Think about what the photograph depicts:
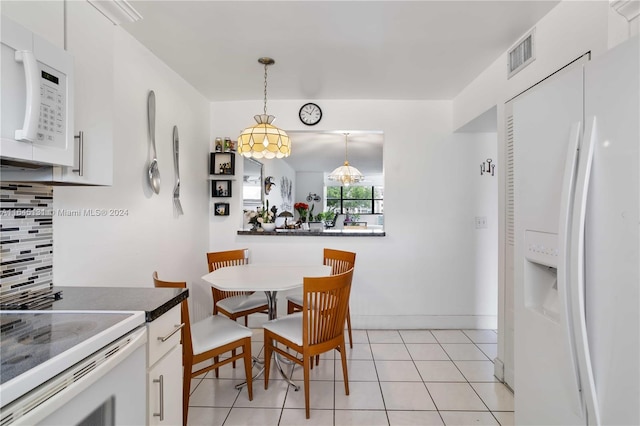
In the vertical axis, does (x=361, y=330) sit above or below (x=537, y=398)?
below

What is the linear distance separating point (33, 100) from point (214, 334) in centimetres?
152

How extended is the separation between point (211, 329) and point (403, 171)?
237cm

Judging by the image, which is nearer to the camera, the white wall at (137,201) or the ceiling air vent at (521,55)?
the white wall at (137,201)

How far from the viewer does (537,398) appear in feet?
3.78

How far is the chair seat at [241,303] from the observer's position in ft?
8.16

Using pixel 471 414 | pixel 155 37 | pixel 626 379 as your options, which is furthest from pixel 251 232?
pixel 626 379

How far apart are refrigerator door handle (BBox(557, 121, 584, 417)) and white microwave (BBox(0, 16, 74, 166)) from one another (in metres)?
1.61

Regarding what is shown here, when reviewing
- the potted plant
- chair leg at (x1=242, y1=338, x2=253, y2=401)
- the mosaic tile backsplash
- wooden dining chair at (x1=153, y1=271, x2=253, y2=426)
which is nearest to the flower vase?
the potted plant

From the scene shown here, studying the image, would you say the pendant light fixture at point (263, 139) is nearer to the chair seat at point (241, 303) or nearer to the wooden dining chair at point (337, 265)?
the wooden dining chair at point (337, 265)

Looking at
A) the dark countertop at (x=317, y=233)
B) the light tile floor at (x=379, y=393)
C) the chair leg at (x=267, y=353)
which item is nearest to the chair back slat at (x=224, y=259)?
the dark countertop at (x=317, y=233)

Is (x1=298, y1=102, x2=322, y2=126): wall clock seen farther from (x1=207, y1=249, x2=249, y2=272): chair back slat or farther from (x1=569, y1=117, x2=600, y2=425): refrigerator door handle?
(x1=569, y1=117, x2=600, y2=425): refrigerator door handle

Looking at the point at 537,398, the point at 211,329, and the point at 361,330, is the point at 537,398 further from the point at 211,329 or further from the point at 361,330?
the point at 361,330

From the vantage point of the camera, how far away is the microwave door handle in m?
0.92

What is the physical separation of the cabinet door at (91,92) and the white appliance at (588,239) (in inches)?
67.7
